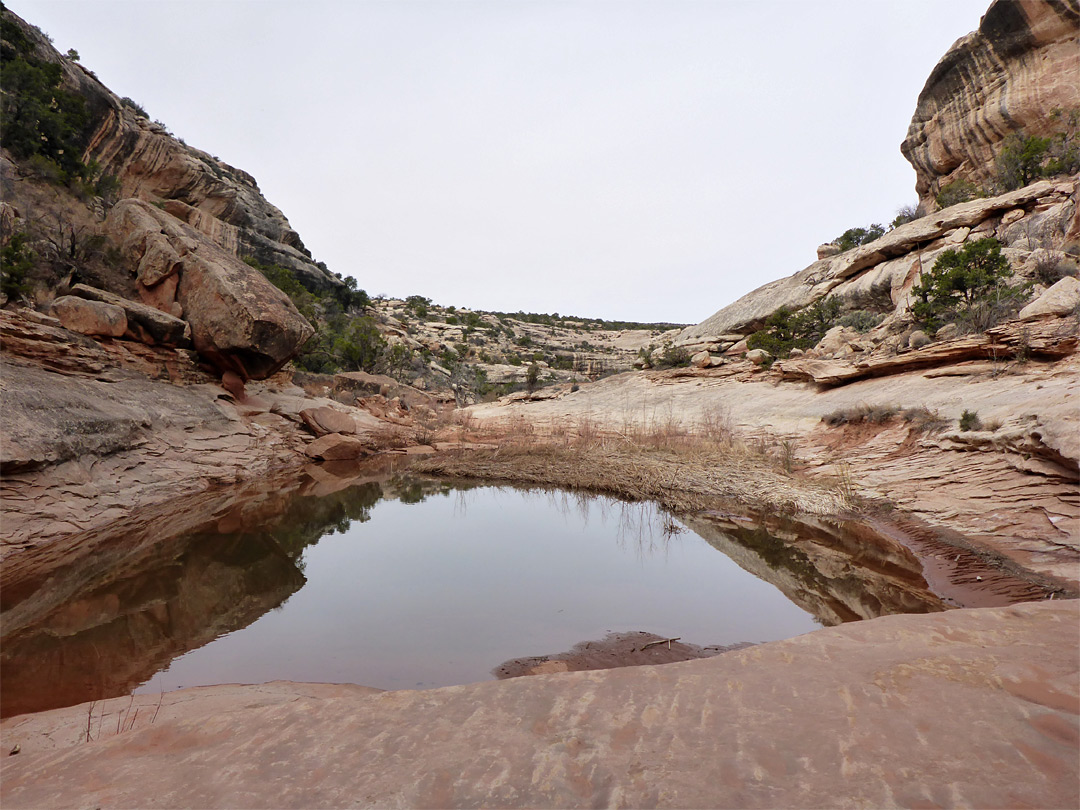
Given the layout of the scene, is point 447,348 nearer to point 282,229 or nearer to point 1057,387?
point 282,229

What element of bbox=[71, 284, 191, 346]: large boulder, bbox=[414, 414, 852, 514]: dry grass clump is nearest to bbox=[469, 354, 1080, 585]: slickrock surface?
bbox=[414, 414, 852, 514]: dry grass clump

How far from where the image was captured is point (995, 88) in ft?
82.8

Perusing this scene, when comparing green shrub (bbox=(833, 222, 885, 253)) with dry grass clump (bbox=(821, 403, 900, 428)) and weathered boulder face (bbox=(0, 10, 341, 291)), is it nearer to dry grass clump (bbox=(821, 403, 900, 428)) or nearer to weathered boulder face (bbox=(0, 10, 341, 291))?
dry grass clump (bbox=(821, 403, 900, 428))

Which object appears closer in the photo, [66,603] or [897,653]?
[897,653]

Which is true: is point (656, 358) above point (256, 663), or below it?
above

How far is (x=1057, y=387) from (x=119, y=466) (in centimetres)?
1403

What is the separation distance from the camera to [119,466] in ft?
25.8

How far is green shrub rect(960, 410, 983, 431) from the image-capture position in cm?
749

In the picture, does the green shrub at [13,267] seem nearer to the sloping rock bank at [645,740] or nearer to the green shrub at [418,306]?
the sloping rock bank at [645,740]

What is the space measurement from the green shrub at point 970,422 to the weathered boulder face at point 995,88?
86.2 ft

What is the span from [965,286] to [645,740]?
16957 millimetres

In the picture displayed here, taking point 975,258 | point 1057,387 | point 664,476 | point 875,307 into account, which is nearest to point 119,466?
point 664,476

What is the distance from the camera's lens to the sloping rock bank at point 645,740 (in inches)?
66.4

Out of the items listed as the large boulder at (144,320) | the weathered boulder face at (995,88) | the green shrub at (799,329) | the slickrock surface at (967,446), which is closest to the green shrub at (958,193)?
the weathered boulder face at (995,88)
